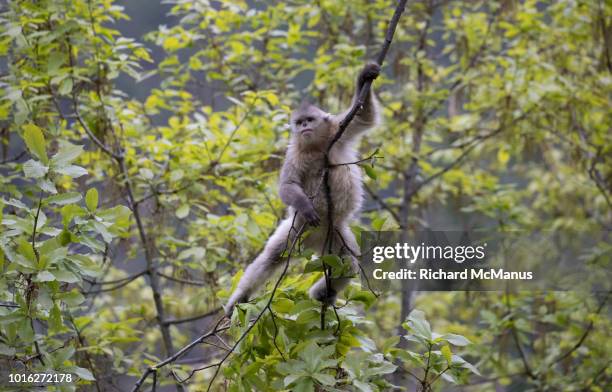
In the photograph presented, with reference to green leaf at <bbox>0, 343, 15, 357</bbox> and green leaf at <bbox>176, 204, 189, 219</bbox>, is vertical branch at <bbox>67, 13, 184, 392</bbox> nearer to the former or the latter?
green leaf at <bbox>176, 204, 189, 219</bbox>

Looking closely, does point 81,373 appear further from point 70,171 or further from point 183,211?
point 183,211

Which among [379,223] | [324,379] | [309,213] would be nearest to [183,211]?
[309,213]

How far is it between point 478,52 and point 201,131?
3483 millimetres

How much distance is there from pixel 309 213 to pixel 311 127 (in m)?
0.74

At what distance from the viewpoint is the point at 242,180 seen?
16.6 ft

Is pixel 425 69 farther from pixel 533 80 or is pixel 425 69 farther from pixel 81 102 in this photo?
pixel 81 102

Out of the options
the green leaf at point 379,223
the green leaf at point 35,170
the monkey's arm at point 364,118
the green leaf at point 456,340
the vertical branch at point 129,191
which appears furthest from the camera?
the vertical branch at point 129,191

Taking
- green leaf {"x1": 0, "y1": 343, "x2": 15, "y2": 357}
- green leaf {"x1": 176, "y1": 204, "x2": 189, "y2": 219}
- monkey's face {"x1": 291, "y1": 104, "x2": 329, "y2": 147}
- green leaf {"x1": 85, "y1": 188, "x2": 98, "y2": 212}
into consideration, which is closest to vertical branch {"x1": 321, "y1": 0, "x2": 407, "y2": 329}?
monkey's face {"x1": 291, "y1": 104, "x2": 329, "y2": 147}

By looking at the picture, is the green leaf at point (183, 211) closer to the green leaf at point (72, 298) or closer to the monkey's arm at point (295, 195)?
the monkey's arm at point (295, 195)

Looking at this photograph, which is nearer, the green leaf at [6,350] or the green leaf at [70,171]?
the green leaf at [70,171]

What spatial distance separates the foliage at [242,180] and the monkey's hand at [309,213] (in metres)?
0.27

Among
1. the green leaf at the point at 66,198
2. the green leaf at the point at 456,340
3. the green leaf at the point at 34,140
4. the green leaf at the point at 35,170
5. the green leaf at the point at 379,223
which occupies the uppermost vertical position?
the green leaf at the point at 34,140

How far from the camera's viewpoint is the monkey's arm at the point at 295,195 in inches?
133

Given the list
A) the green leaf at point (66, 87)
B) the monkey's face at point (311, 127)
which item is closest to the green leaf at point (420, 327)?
the monkey's face at point (311, 127)
